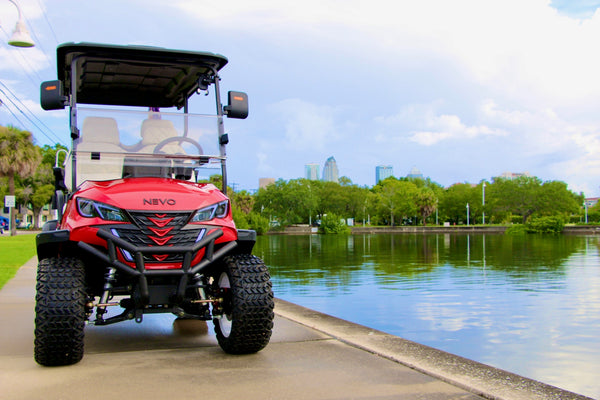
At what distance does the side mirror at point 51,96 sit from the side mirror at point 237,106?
5.42 feet

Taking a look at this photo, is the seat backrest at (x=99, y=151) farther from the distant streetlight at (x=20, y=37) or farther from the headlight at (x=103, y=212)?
the distant streetlight at (x=20, y=37)

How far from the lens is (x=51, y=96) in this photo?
5.91 metres

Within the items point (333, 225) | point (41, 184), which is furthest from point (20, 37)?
point (333, 225)

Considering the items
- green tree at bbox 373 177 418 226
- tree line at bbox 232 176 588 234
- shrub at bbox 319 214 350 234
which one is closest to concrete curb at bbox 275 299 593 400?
shrub at bbox 319 214 350 234

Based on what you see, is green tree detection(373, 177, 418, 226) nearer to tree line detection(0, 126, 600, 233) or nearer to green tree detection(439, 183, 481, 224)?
tree line detection(0, 126, 600, 233)

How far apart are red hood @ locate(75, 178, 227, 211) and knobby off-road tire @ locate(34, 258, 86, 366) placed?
0.69 m

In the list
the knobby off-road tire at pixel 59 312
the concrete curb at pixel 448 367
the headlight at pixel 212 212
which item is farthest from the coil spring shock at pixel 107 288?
the concrete curb at pixel 448 367

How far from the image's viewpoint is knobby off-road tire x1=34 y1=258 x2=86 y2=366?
5.29m

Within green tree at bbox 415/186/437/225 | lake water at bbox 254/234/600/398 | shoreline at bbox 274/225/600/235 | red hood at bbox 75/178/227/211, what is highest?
green tree at bbox 415/186/437/225

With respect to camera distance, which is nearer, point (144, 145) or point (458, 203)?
point (144, 145)

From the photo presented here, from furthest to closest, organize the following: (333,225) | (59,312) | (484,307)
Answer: (333,225), (484,307), (59,312)

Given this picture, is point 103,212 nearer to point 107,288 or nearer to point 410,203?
point 107,288

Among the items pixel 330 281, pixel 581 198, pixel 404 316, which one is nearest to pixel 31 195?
pixel 330 281

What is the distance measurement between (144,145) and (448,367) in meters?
3.72
